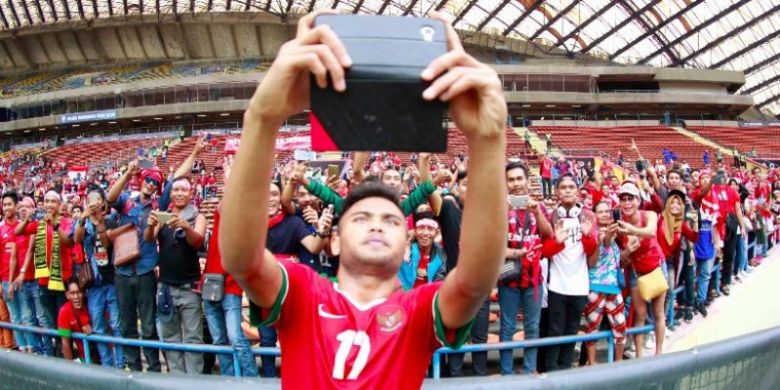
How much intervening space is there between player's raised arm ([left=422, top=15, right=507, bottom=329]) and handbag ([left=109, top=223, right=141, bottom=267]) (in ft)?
12.7

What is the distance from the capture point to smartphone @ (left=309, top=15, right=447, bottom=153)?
1.05 metres

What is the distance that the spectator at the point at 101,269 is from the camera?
4715 millimetres

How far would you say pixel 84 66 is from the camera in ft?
176

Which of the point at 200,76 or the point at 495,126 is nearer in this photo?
the point at 495,126

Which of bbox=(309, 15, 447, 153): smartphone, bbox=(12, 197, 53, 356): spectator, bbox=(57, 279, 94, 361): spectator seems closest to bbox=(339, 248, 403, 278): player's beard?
bbox=(309, 15, 447, 153): smartphone

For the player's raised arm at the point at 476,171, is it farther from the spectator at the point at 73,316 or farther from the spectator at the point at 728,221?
the spectator at the point at 728,221

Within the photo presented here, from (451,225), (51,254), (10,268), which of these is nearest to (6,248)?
(10,268)

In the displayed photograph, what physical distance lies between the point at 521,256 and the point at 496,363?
1.42m

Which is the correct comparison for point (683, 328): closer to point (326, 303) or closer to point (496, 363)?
point (496, 363)

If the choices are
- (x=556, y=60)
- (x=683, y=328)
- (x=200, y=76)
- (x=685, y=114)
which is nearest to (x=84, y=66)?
(x=200, y=76)

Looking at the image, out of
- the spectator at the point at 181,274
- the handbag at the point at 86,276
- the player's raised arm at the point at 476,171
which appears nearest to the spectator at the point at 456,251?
the spectator at the point at 181,274

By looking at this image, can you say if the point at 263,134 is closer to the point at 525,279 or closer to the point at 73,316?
the point at 525,279

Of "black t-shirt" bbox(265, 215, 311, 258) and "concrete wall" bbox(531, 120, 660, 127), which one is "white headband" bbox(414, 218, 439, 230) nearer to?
"black t-shirt" bbox(265, 215, 311, 258)

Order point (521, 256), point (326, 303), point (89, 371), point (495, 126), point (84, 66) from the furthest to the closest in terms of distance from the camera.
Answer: point (84, 66), point (521, 256), point (89, 371), point (326, 303), point (495, 126)
